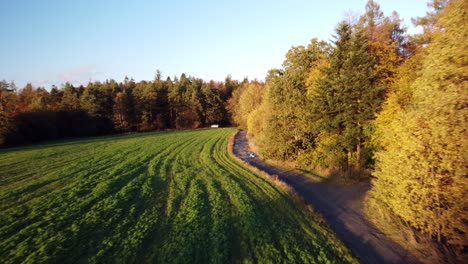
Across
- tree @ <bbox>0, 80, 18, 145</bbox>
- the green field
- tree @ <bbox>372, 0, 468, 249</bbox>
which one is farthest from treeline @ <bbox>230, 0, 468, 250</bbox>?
tree @ <bbox>0, 80, 18, 145</bbox>

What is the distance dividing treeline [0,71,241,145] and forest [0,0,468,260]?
21.8 inches

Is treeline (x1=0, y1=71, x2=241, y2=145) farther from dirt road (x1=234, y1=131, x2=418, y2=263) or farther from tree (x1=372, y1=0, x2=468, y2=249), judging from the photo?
tree (x1=372, y1=0, x2=468, y2=249)

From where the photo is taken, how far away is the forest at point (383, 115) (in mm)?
11289

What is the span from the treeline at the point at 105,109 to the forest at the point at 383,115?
55cm

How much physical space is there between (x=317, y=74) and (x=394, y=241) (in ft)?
73.0

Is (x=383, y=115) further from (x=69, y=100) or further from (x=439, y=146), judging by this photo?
(x=69, y=100)

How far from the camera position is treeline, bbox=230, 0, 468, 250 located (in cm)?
1124

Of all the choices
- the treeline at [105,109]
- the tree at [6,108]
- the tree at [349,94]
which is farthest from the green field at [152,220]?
the treeline at [105,109]

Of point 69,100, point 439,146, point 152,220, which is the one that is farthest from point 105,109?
point 439,146

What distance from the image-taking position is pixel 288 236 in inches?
520

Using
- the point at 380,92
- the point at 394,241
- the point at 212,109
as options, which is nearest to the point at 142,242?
the point at 394,241

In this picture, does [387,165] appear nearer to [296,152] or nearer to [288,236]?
[288,236]

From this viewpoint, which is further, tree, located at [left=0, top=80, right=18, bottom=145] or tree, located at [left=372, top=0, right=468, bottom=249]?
tree, located at [left=0, top=80, right=18, bottom=145]

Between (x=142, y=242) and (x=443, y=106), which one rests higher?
(x=443, y=106)
